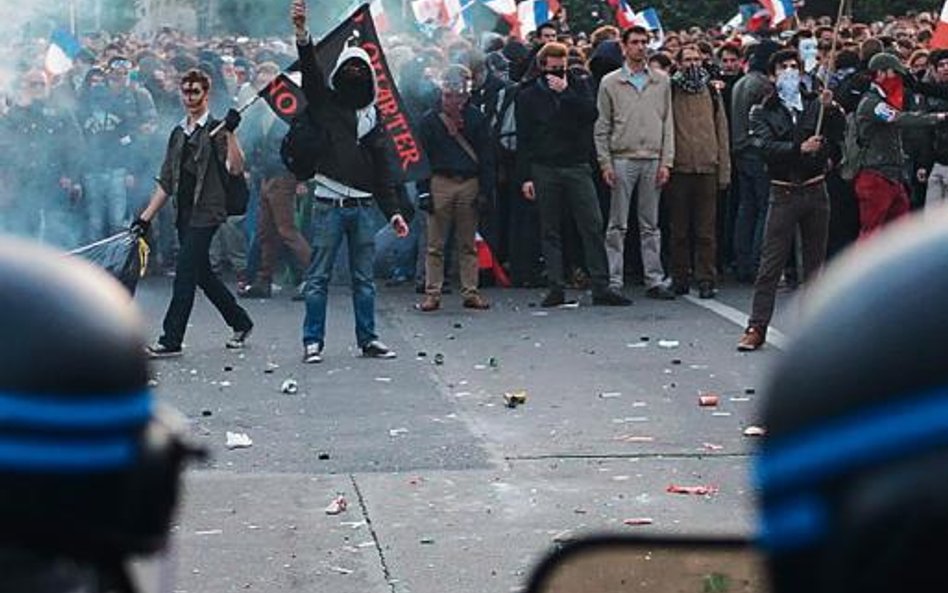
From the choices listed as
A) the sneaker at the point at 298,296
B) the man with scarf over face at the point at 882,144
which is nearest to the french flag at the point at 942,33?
the man with scarf over face at the point at 882,144

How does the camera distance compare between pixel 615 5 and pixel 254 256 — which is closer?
pixel 254 256

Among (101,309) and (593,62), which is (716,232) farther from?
(101,309)

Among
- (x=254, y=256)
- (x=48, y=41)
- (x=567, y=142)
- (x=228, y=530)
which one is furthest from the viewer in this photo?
(x=48, y=41)

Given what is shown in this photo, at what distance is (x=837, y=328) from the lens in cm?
125

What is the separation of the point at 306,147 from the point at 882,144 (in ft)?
16.8

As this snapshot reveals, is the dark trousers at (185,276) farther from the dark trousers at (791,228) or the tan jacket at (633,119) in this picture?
the tan jacket at (633,119)

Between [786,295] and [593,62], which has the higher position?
[593,62]

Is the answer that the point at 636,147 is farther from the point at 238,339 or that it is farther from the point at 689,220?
the point at 238,339

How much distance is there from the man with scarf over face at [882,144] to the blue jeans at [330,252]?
4.56 meters

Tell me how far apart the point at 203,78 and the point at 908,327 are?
Result: 37.6 feet

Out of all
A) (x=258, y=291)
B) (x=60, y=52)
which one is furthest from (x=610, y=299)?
(x=60, y=52)

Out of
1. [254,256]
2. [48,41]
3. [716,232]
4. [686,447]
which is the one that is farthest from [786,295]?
[48,41]

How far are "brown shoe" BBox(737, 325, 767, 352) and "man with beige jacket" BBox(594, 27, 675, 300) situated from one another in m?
2.69

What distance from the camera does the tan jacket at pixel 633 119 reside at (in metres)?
15.1
